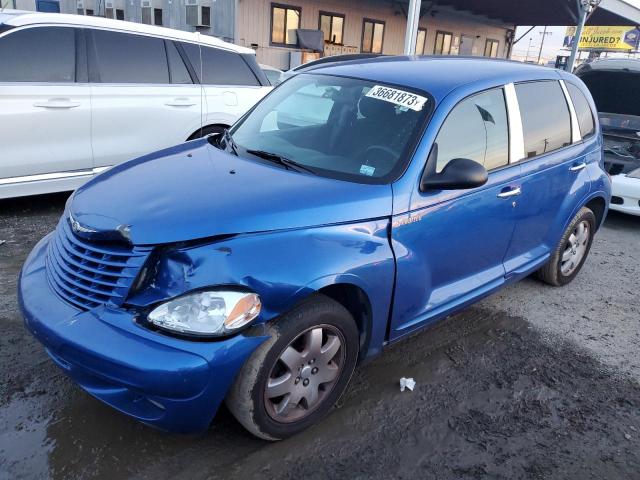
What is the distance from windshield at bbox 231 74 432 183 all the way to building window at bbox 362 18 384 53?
771 inches

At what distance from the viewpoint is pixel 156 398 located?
7.00 feet

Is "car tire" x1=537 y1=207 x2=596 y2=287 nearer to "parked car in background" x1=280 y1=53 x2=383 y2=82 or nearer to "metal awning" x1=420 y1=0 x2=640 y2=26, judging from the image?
"parked car in background" x1=280 y1=53 x2=383 y2=82

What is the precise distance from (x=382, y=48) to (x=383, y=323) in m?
21.9

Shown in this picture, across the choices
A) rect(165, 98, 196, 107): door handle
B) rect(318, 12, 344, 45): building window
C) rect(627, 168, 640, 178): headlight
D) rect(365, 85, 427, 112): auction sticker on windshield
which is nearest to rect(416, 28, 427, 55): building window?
rect(318, 12, 344, 45): building window

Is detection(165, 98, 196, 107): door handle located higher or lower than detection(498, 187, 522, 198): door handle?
lower

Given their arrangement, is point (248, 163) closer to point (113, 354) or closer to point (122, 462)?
point (113, 354)

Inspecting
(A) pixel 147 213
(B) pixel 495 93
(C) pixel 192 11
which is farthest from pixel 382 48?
(A) pixel 147 213

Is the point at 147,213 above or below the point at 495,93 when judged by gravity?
below

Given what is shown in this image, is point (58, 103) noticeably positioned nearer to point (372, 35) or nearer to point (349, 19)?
point (349, 19)

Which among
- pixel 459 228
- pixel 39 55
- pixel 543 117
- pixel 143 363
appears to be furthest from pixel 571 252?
pixel 39 55

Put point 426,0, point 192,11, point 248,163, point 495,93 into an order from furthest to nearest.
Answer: point 426,0
point 192,11
point 495,93
point 248,163

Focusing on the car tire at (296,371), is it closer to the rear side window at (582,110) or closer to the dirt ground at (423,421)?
the dirt ground at (423,421)

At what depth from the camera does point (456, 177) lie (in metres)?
2.75

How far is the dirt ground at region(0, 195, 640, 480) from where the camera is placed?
2.44 m
